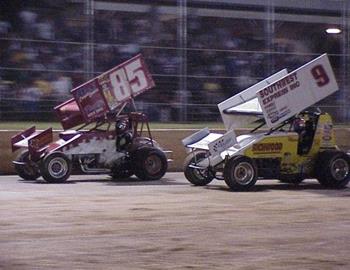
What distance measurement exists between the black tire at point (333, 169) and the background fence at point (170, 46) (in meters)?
7.18

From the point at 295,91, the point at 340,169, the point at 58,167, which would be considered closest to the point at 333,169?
the point at 340,169

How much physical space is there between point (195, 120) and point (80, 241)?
1467 cm

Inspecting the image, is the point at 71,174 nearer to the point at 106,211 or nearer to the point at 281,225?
the point at 106,211

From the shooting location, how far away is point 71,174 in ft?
63.9

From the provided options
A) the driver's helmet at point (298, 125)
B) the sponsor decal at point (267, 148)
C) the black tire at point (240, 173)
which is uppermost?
the driver's helmet at point (298, 125)

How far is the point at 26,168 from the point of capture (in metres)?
19.1

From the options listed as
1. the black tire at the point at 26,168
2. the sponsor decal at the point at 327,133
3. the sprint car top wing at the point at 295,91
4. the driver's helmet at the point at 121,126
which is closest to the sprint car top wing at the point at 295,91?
the sprint car top wing at the point at 295,91

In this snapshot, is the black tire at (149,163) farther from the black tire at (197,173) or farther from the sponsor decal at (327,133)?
the sponsor decal at (327,133)

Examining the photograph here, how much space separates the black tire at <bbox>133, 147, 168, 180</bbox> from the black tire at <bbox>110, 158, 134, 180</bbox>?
0.16 m

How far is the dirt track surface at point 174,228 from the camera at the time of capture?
336 inches

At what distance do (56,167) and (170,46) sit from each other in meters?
7.21

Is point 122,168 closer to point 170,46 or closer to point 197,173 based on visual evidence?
point 197,173

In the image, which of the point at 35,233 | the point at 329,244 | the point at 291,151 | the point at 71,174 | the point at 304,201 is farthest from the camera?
the point at 71,174

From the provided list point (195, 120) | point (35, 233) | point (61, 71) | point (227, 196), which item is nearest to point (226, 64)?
point (195, 120)
